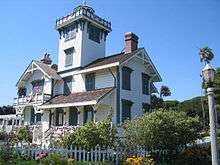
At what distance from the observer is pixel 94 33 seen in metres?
33.3

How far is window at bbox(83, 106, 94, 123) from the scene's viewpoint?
91.3ft

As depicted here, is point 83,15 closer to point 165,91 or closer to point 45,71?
point 45,71

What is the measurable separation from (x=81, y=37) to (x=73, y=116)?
8194 mm

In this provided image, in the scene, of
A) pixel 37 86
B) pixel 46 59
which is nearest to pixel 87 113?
pixel 37 86

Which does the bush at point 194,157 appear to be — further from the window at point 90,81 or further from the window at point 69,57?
the window at point 69,57

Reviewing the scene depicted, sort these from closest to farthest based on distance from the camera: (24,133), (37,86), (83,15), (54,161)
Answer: (54,161)
(24,133)
(83,15)
(37,86)

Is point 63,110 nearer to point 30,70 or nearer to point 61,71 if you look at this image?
point 61,71

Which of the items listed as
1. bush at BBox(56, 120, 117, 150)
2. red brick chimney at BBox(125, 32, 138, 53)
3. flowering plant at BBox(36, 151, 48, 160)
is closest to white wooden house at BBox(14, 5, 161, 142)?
red brick chimney at BBox(125, 32, 138, 53)

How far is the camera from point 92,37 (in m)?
33.0

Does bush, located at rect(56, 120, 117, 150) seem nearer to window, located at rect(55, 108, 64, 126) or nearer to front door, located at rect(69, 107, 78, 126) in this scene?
front door, located at rect(69, 107, 78, 126)

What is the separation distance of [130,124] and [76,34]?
54.5 feet

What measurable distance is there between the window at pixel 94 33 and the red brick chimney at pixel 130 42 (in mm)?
4108

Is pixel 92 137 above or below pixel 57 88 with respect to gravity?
below

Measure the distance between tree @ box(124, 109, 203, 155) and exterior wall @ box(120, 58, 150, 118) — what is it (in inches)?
376
